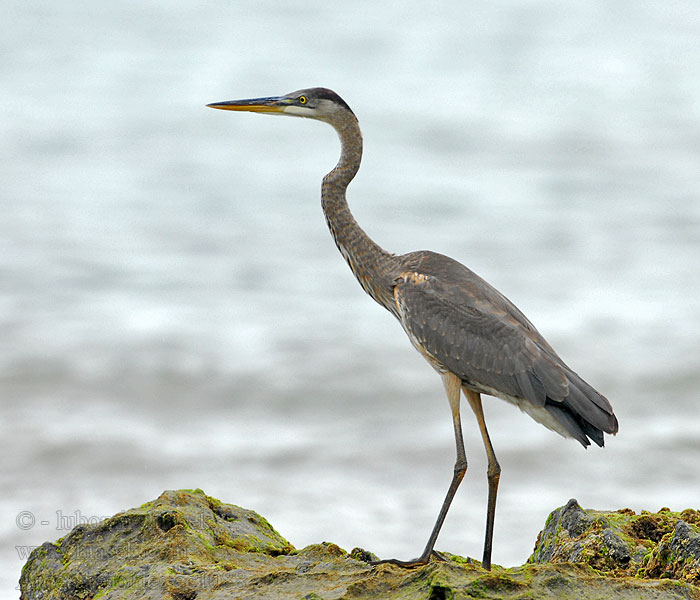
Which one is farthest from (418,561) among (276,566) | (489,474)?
(276,566)

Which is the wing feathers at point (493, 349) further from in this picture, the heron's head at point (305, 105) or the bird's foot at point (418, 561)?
the heron's head at point (305, 105)

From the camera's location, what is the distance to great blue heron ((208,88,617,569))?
585 cm

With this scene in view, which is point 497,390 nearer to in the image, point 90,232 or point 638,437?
point 638,437

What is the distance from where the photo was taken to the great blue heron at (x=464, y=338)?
5852mm

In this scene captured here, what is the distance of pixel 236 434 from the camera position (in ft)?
36.9

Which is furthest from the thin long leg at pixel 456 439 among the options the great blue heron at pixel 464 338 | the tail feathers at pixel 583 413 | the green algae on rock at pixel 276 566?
the green algae on rock at pixel 276 566

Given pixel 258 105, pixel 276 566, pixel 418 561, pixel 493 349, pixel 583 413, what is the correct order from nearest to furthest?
pixel 276 566 < pixel 418 561 < pixel 583 413 < pixel 493 349 < pixel 258 105

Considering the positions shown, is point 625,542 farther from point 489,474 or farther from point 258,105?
point 258,105

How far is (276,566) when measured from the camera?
16.6ft

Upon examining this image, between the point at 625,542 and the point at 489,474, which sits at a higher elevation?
the point at 489,474

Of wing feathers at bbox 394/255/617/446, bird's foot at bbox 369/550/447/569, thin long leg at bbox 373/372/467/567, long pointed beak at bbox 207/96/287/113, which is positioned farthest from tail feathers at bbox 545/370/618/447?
long pointed beak at bbox 207/96/287/113

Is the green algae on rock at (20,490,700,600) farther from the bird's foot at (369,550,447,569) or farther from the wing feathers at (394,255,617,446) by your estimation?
the wing feathers at (394,255,617,446)

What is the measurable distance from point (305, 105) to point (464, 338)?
6.52 feet

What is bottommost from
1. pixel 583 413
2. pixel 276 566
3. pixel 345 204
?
pixel 276 566
